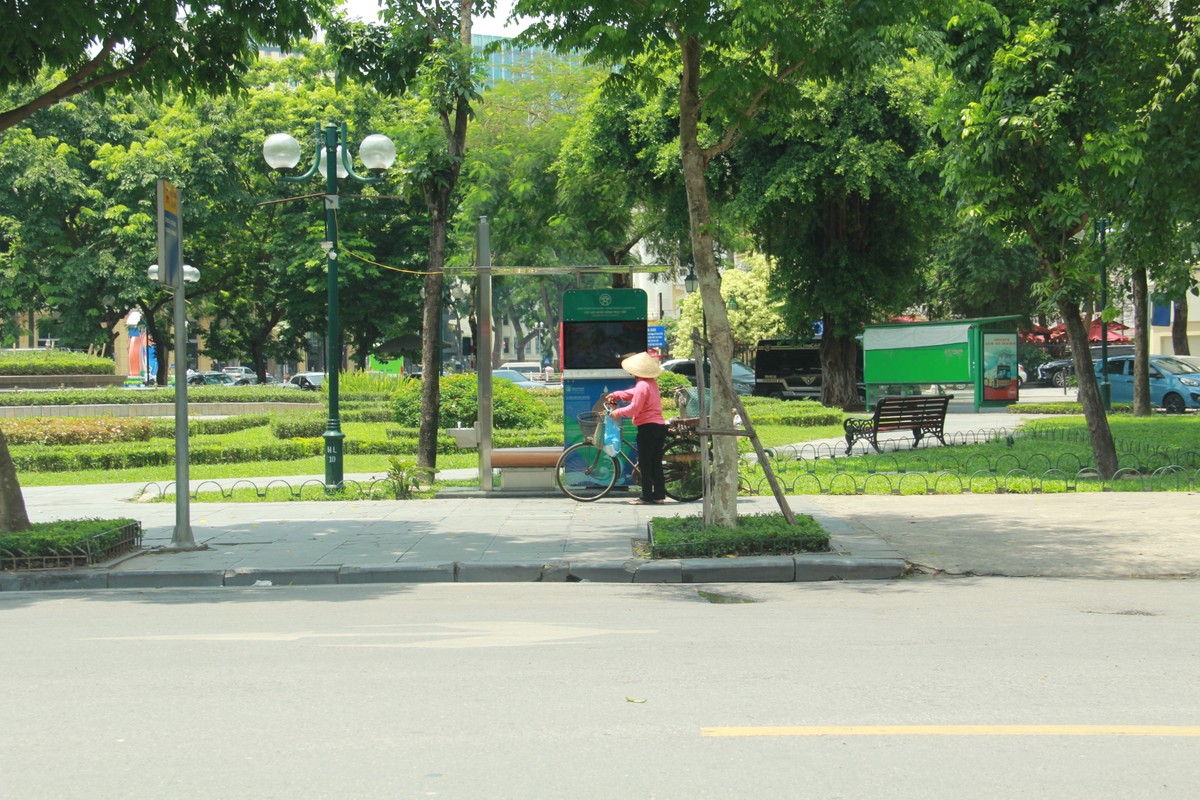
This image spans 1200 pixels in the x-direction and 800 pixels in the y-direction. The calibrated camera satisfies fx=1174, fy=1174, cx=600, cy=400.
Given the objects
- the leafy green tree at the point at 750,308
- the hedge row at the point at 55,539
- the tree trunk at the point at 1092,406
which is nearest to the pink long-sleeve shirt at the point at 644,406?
the hedge row at the point at 55,539

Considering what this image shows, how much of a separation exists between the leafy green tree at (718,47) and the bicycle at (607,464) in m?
3.30

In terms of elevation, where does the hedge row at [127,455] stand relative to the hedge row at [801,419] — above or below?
below

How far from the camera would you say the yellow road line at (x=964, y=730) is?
512 centimetres

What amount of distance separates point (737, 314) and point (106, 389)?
30.8 metres

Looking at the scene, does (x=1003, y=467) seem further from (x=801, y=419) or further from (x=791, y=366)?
(x=791, y=366)

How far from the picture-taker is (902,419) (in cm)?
2070

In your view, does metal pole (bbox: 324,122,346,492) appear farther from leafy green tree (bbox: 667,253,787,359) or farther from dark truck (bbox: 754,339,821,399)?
leafy green tree (bbox: 667,253,787,359)

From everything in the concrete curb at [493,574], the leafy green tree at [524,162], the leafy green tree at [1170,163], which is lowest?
the concrete curb at [493,574]

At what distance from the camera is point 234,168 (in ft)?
139

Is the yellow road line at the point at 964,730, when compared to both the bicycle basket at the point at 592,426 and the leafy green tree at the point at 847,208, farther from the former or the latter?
the leafy green tree at the point at 847,208

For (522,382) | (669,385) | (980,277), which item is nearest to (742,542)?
(669,385)

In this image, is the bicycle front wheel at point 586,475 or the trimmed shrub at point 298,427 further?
the trimmed shrub at point 298,427

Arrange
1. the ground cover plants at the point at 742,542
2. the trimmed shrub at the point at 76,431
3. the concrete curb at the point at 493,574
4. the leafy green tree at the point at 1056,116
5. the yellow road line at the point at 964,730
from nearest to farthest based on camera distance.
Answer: the yellow road line at the point at 964,730
the concrete curb at the point at 493,574
the ground cover plants at the point at 742,542
the leafy green tree at the point at 1056,116
the trimmed shrub at the point at 76,431

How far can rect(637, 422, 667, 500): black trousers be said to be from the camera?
→ 13734 mm
